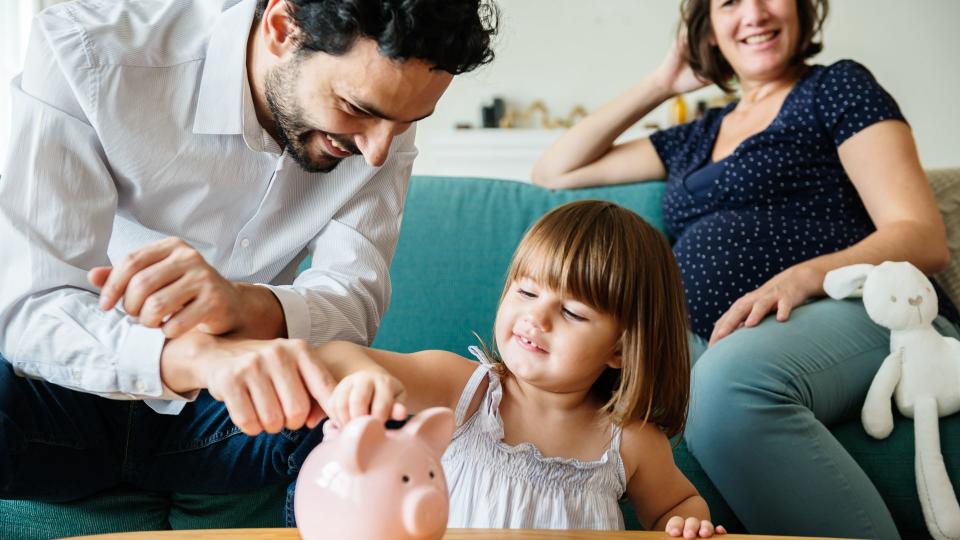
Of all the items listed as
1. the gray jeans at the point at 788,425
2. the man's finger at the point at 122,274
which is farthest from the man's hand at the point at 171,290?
the gray jeans at the point at 788,425

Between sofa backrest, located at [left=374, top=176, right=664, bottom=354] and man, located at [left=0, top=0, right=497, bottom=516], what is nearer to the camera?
man, located at [left=0, top=0, right=497, bottom=516]

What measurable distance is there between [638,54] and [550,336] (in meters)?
3.16

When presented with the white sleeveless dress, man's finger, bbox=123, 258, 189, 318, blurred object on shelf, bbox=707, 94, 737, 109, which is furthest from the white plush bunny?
blurred object on shelf, bbox=707, 94, 737, 109

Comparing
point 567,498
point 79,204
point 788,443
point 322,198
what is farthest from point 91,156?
point 788,443

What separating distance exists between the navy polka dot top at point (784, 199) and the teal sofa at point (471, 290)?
27cm

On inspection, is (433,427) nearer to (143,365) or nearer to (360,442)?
(360,442)

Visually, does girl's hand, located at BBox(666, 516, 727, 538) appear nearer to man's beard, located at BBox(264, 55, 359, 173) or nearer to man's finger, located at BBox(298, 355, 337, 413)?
man's finger, located at BBox(298, 355, 337, 413)

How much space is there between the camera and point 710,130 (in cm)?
216

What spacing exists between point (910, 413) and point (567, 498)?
70 centimetres

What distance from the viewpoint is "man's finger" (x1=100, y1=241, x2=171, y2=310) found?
0.85m

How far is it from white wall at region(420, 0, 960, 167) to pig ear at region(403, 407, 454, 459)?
3.24 metres

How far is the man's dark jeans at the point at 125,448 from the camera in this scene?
3.69 feet

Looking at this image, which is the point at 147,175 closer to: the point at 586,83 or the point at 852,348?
Answer: the point at 852,348

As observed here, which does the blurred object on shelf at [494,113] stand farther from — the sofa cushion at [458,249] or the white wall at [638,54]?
the sofa cushion at [458,249]
